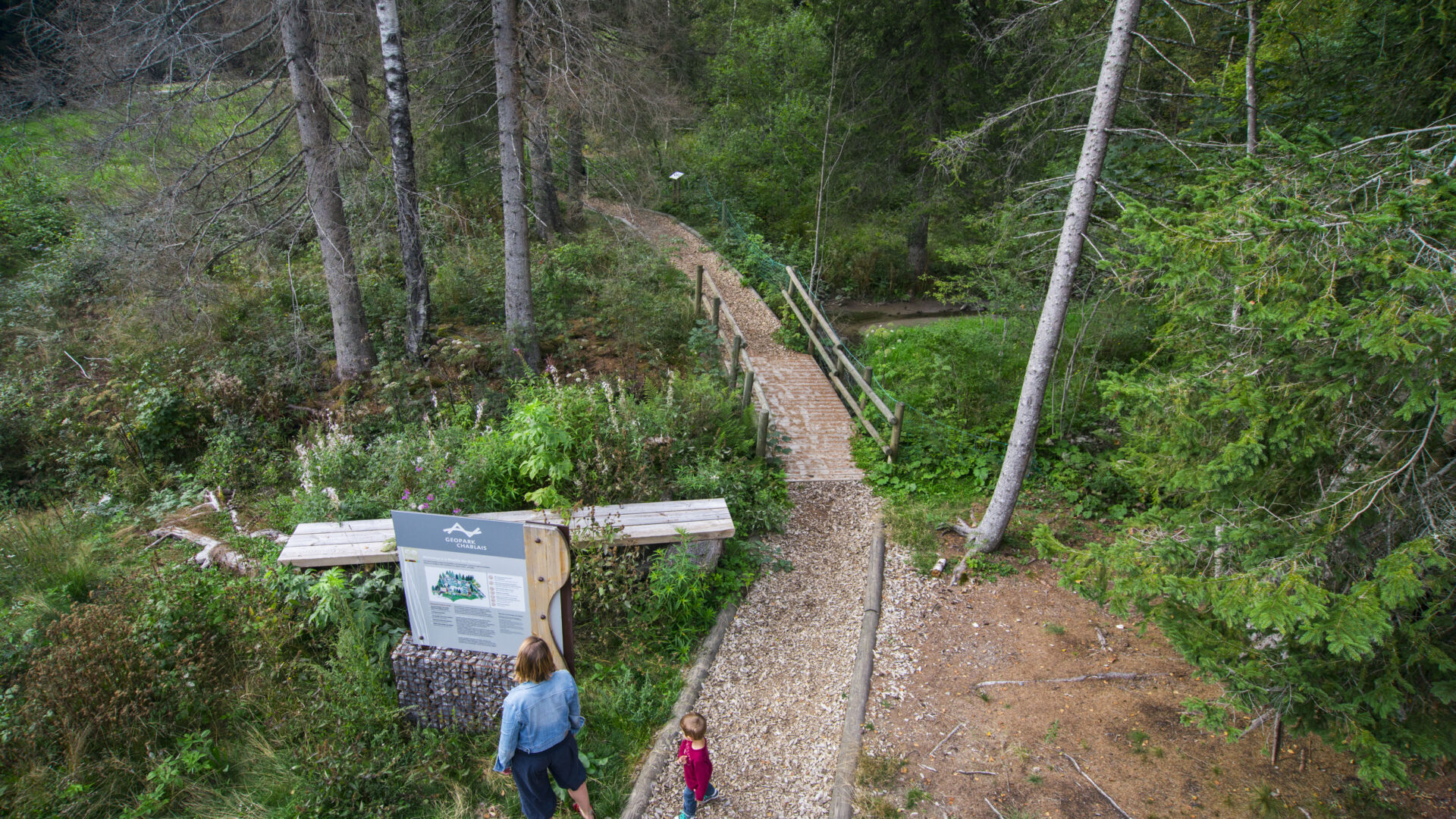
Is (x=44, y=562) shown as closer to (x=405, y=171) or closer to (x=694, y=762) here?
(x=405, y=171)

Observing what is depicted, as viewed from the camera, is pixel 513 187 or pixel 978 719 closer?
pixel 978 719

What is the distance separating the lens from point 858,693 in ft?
18.9

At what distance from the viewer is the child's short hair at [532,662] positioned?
408 centimetres

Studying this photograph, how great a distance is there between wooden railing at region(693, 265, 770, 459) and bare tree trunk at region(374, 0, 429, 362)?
16.3ft

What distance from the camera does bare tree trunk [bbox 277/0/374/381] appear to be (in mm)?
8875

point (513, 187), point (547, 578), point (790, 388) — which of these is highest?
point (513, 187)

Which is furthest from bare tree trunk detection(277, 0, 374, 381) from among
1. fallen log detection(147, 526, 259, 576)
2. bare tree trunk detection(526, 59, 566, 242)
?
fallen log detection(147, 526, 259, 576)

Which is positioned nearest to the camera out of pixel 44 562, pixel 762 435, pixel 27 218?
pixel 44 562

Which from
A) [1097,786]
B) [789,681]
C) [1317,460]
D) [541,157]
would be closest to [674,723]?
[789,681]

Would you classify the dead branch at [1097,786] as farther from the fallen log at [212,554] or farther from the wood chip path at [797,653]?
the fallen log at [212,554]

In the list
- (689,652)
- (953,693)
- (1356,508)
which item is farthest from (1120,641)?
(689,652)

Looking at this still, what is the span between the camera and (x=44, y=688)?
4.93 meters

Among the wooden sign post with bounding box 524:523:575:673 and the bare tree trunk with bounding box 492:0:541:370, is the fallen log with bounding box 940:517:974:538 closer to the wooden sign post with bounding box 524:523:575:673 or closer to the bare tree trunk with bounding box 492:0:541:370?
the wooden sign post with bounding box 524:523:575:673

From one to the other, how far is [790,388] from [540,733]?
828 centimetres
